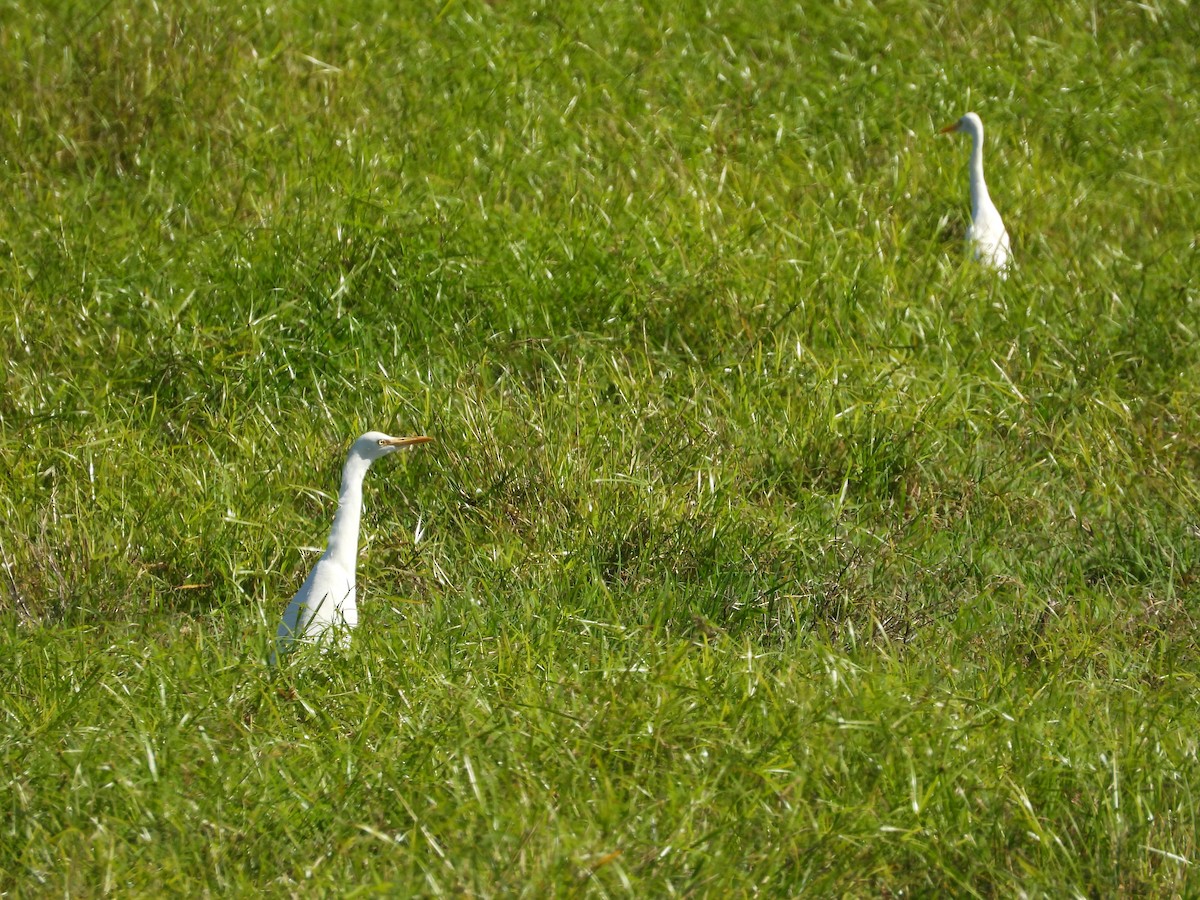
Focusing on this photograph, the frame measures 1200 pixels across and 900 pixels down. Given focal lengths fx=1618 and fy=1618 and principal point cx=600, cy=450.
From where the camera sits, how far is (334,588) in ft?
13.5

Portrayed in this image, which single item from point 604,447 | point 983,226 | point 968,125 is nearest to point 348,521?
point 604,447

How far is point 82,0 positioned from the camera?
7.72 m

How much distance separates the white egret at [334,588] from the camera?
4008 mm

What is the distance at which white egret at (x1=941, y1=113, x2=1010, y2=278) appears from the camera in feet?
21.5

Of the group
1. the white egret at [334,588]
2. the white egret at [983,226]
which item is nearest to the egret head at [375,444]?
the white egret at [334,588]

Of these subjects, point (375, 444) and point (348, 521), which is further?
point (375, 444)

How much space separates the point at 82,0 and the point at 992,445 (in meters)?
4.93

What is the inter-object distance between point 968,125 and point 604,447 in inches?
128

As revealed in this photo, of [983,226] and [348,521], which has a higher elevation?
[348,521]

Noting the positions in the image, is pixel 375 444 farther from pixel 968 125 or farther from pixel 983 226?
pixel 968 125

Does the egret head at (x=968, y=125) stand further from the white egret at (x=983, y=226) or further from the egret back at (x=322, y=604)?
the egret back at (x=322, y=604)

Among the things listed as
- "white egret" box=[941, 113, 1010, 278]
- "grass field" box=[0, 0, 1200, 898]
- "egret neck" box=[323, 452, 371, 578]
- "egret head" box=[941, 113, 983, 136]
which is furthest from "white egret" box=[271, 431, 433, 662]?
"egret head" box=[941, 113, 983, 136]

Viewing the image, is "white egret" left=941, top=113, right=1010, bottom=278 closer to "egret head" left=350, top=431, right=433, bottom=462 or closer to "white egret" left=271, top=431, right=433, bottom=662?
"egret head" left=350, top=431, right=433, bottom=462

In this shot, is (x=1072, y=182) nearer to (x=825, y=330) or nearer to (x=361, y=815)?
(x=825, y=330)
